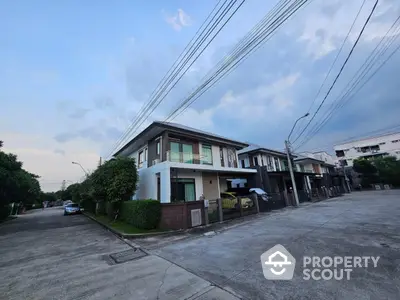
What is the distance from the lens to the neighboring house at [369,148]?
44250mm

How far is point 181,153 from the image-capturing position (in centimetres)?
1440

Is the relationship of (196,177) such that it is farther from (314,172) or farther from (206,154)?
(314,172)

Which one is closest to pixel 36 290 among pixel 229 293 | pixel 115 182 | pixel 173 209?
pixel 229 293

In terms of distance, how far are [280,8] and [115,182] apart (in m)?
12.4

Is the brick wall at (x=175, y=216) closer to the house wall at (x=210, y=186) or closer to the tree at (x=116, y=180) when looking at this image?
the tree at (x=116, y=180)

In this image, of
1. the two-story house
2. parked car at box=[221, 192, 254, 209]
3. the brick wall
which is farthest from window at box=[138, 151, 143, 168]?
the two-story house

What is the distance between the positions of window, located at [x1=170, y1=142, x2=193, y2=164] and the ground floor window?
1.50m

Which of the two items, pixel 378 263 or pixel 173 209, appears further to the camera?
pixel 173 209

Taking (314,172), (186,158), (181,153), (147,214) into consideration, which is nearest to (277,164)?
(314,172)

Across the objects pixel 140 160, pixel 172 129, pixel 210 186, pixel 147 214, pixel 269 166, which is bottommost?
pixel 147 214

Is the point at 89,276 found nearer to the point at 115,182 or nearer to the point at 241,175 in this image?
the point at 115,182

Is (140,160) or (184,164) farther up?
(140,160)

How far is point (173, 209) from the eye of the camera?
988 cm

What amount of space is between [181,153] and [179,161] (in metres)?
0.66
